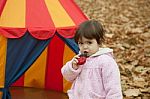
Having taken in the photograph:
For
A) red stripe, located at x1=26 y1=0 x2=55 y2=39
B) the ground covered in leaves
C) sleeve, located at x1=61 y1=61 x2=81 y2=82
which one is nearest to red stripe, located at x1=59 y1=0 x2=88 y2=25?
red stripe, located at x1=26 y1=0 x2=55 y2=39

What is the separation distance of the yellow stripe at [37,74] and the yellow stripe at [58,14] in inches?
45.3

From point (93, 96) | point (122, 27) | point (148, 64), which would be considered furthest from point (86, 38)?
point (122, 27)

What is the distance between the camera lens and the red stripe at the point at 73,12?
500 cm

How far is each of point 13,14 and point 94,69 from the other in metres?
1.74

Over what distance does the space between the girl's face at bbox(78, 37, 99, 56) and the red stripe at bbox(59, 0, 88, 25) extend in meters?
1.62

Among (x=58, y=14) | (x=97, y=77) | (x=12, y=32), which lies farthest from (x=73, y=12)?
(x=97, y=77)

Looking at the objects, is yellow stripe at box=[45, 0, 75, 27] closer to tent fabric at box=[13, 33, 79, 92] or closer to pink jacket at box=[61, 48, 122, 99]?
tent fabric at box=[13, 33, 79, 92]

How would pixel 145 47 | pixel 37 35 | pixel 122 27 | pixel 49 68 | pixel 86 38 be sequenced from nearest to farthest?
pixel 86 38
pixel 37 35
pixel 49 68
pixel 145 47
pixel 122 27

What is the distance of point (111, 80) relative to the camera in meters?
3.19

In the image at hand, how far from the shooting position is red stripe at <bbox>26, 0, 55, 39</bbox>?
4523 mm

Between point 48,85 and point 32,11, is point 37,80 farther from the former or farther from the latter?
point 32,11

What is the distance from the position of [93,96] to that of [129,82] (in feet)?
10.2

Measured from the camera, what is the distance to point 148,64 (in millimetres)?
7113

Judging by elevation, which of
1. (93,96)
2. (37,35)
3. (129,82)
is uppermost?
(37,35)
